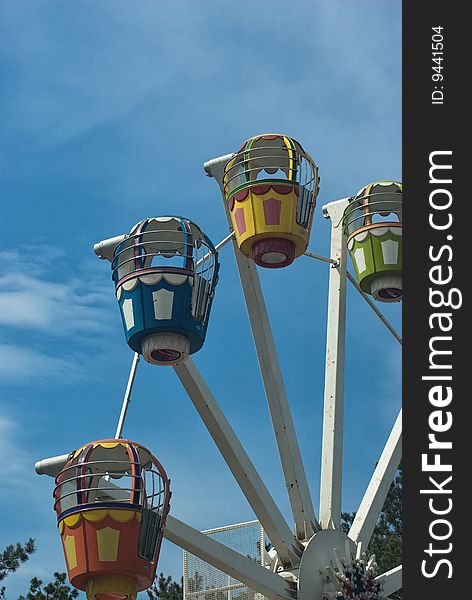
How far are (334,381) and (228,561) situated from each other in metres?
3.45

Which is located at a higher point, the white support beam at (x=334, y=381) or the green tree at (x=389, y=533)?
the green tree at (x=389, y=533)

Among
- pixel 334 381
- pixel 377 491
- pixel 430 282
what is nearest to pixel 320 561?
pixel 377 491

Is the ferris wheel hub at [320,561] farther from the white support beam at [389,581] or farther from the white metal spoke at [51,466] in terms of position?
the white metal spoke at [51,466]

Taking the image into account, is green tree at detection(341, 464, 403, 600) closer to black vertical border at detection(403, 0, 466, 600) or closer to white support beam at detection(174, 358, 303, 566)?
white support beam at detection(174, 358, 303, 566)

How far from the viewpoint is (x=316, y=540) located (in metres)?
15.0

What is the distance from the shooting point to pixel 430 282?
30.5 ft

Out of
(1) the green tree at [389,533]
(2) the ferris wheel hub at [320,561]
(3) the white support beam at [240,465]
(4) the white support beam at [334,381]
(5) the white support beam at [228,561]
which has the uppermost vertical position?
(1) the green tree at [389,533]

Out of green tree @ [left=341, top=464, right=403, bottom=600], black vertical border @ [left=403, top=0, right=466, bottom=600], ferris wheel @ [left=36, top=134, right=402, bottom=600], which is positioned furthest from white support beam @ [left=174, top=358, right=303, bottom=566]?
green tree @ [left=341, top=464, right=403, bottom=600]

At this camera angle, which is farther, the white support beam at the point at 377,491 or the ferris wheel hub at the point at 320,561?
the white support beam at the point at 377,491

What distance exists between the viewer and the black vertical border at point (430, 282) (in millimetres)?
8570

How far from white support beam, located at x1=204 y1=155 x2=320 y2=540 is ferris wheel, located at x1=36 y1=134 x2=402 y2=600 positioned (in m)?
0.02

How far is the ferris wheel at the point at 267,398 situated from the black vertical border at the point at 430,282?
4119 millimetres

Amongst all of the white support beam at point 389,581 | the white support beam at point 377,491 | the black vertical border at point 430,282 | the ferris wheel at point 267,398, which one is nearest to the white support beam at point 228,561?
the ferris wheel at point 267,398

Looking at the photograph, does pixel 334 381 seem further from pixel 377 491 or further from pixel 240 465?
pixel 240 465
